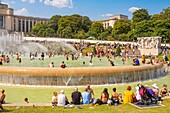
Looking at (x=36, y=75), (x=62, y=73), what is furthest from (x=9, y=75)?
(x=62, y=73)

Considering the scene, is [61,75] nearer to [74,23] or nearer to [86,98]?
[86,98]

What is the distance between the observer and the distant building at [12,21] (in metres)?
115

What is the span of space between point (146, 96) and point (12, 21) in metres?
115

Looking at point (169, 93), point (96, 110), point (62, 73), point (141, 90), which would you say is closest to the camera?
point (96, 110)

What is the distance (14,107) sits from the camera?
29.3 ft

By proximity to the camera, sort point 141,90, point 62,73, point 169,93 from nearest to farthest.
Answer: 1. point 141,90
2. point 169,93
3. point 62,73

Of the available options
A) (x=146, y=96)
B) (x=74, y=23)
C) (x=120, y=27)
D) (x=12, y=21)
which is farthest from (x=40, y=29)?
(x=146, y=96)

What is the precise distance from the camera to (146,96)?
30.5 ft

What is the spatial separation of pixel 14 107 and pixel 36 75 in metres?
5.12

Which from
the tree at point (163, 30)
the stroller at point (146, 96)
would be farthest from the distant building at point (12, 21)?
the stroller at point (146, 96)

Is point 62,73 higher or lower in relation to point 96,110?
higher

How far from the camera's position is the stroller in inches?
366

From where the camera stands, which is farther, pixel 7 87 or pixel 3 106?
pixel 7 87

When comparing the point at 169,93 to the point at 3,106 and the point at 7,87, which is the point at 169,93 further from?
the point at 7,87
